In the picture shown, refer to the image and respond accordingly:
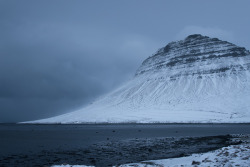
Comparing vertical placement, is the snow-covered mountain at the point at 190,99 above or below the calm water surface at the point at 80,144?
above

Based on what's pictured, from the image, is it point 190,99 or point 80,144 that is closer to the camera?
point 80,144

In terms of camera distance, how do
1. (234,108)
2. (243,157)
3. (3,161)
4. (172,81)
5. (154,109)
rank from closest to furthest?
(243,157) < (3,161) < (234,108) < (154,109) < (172,81)

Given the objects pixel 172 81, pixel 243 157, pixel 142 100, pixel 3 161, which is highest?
pixel 172 81

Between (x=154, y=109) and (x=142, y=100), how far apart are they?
2333 centimetres

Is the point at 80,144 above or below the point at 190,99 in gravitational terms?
below

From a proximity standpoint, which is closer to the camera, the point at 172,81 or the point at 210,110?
the point at 210,110

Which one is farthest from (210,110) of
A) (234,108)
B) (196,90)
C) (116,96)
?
(116,96)

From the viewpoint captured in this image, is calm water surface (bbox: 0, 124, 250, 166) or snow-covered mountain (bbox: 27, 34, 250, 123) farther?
snow-covered mountain (bbox: 27, 34, 250, 123)

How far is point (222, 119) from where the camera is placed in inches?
4449

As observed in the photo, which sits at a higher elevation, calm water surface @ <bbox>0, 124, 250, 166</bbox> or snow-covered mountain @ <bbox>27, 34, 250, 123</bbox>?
snow-covered mountain @ <bbox>27, 34, 250, 123</bbox>

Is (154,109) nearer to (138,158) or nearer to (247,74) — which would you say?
(247,74)

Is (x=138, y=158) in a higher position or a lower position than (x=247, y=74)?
lower

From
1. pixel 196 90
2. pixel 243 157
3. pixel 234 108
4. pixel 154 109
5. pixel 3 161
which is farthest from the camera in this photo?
pixel 196 90

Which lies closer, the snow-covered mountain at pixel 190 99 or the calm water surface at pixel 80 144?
the calm water surface at pixel 80 144
